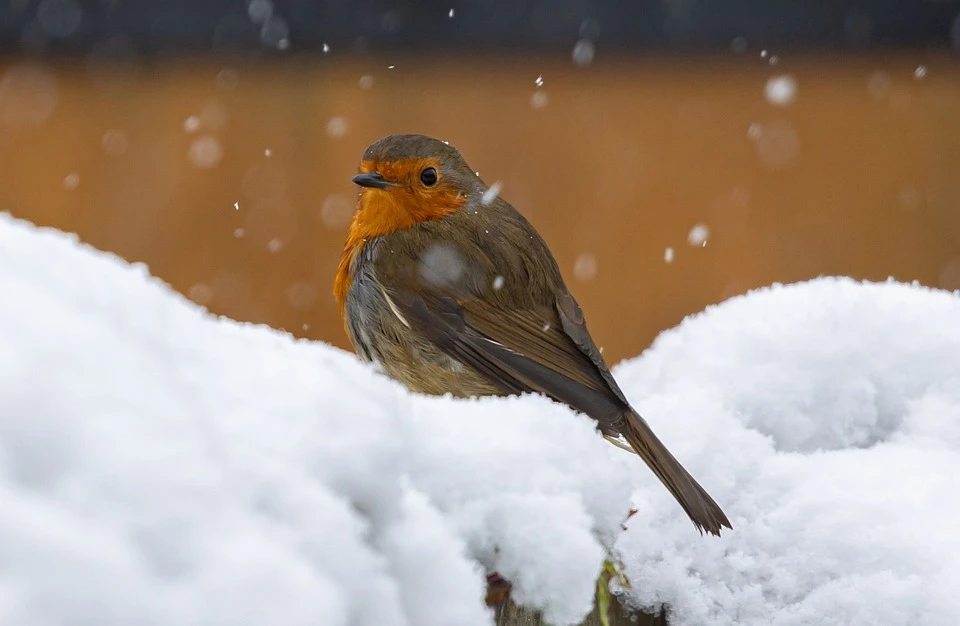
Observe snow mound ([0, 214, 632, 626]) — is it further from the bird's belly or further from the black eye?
the black eye

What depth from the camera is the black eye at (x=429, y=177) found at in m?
2.71

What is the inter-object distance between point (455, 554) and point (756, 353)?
1173 millimetres

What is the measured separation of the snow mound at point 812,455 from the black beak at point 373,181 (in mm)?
877

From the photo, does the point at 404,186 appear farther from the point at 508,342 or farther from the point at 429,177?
the point at 508,342

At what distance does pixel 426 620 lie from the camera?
752mm

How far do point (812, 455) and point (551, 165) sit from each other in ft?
7.81

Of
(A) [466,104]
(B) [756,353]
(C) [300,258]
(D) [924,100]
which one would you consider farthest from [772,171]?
(B) [756,353]

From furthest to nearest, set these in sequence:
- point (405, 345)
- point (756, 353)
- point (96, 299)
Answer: point (405, 345), point (756, 353), point (96, 299)

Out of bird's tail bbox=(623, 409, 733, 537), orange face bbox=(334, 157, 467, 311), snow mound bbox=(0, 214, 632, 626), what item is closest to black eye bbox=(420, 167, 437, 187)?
orange face bbox=(334, 157, 467, 311)

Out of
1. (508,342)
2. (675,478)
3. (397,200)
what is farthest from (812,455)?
(397,200)

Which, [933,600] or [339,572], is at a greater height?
[933,600]

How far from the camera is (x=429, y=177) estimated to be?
2721 millimetres

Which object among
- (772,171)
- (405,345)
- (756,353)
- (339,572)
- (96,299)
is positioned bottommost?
(339,572)

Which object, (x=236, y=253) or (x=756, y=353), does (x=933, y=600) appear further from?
(x=236, y=253)
